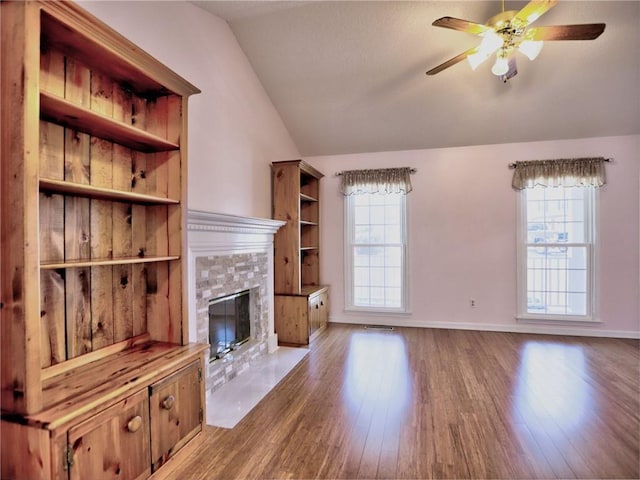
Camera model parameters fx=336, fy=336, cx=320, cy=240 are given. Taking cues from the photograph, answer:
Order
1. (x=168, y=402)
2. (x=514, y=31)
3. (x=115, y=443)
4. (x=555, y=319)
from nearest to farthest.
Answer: (x=115, y=443) → (x=168, y=402) → (x=514, y=31) → (x=555, y=319)

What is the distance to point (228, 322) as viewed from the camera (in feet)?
10.5

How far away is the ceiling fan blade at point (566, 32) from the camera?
7.34 ft

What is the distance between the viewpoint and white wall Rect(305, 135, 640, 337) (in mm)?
4355

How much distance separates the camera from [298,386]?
9.63 ft

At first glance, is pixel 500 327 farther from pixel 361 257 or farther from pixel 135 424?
pixel 135 424

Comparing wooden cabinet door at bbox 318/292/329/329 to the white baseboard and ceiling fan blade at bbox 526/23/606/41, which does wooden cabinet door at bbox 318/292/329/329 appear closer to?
the white baseboard

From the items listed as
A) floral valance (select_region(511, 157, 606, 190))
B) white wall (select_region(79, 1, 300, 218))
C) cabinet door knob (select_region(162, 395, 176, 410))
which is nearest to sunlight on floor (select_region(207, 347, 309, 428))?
cabinet door knob (select_region(162, 395, 176, 410))

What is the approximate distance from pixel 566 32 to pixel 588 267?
336 cm

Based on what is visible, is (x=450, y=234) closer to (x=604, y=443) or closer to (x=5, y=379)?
(x=604, y=443)

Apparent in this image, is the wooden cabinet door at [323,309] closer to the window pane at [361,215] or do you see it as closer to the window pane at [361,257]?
the window pane at [361,257]

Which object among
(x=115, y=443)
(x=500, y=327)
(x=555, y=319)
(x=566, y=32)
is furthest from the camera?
(x=500, y=327)

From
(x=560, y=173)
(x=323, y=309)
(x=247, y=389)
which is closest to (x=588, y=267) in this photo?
(x=560, y=173)

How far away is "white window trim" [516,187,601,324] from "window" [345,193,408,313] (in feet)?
4.98

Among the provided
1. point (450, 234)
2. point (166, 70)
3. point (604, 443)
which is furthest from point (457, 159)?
point (166, 70)
